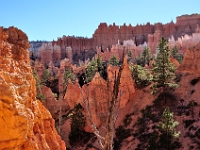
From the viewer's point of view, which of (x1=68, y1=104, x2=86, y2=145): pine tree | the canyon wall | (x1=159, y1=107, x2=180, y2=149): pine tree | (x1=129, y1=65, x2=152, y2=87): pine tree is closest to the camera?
(x1=159, y1=107, x2=180, y2=149): pine tree

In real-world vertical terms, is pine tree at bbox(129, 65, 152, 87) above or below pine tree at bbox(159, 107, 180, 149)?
above

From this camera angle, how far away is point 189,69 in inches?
1532

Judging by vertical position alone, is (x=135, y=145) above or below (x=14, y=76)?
below

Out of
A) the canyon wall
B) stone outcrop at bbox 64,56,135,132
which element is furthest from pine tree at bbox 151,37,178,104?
the canyon wall

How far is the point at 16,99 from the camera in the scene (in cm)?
802

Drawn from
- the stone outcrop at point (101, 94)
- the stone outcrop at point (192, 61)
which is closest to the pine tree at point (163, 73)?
the stone outcrop at point (101, 94)

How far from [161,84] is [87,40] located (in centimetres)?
9319

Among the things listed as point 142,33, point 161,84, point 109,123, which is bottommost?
point 161,84

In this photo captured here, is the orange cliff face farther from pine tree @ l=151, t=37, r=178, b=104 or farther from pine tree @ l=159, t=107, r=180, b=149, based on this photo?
pine tree @ l=151, t=37, r=178, b=104

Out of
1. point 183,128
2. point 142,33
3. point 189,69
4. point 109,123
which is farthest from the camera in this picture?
point 142,33

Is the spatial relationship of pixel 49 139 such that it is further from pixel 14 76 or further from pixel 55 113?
pixel 55 113

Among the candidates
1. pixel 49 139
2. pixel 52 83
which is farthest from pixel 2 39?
pixel 52 83

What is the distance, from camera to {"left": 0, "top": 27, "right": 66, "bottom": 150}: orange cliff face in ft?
24.8

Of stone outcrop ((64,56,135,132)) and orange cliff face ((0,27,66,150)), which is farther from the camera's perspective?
stone outcrop ((64,56,135,132))
